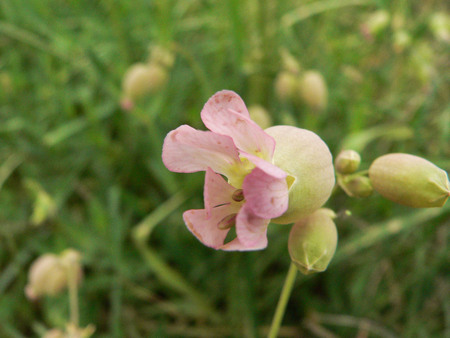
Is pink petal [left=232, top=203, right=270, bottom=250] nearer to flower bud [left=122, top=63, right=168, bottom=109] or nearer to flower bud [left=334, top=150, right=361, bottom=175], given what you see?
flower bud [left=334, top=150, right=361, bottom=175]

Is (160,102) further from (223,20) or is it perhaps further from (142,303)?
(142,303)

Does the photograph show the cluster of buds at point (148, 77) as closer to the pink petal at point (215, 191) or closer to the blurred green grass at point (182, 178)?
the blurred green grass at point (182, 178)

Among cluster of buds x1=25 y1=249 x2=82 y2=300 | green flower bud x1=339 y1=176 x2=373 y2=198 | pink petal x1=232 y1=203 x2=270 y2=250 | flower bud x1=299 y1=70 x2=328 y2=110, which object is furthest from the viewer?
flower bud x1=299 y1=70 x2=328 y2=110

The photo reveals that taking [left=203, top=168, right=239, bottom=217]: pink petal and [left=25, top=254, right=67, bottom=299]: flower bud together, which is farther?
[left=25, top=254, right=67, bottom=299]: flower bud

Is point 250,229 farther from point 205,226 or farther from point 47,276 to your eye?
point 47,276

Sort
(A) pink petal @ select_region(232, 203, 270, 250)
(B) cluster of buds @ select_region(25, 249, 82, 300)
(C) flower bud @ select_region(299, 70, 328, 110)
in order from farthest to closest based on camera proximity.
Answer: (C) flower bud @ select_region(299, 70, 328, 110) < (B) cluster of buds @ select_region(25, 249, 82, 300) < (A) pink petal @ select_region(232, 203, 270, 250)

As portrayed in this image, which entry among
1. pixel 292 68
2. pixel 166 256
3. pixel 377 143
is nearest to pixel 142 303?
pixel 166 256

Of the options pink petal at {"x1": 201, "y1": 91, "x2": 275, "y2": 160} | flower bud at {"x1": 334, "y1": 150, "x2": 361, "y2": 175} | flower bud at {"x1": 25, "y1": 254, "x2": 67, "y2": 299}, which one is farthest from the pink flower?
flower bud at {"x1": 25, "y1": 254, "x2": 67, "y2": 299}
